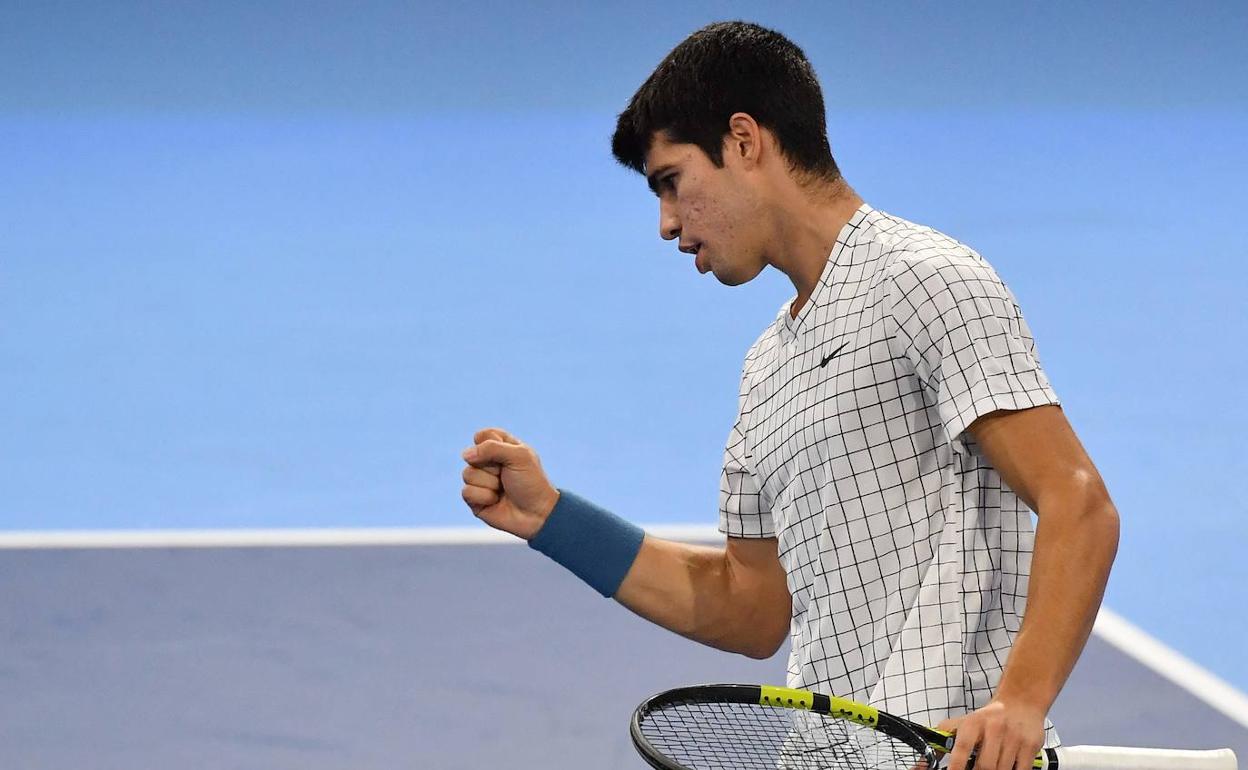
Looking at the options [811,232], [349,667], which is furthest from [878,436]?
[349,667]

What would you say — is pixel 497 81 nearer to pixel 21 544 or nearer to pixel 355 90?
pixel 355 90

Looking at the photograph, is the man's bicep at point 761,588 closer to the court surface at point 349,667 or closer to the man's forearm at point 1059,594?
the man's forearm at point 1059,594

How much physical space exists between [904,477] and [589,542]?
1.85 ft

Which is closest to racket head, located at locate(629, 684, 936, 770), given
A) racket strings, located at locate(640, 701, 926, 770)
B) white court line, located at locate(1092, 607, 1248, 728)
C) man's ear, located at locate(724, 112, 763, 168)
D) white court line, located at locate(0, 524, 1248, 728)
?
racket strings, located at locate(640, 701, 926, 770)

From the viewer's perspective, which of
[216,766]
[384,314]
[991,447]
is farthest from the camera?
[384,314]

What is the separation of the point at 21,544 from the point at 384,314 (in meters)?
3.32

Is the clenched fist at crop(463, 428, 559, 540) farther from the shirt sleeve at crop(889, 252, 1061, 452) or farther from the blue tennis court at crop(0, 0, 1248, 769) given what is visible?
the blue tennis court at crop(0, 0, 1248, 769)

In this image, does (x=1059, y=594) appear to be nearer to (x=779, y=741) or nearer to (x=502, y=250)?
(x=779, y=741)

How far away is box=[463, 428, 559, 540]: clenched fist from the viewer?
233 centimetres

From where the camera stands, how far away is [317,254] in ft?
31.9

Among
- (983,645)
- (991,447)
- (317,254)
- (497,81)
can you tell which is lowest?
(983,645)

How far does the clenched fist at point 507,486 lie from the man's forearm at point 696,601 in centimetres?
15

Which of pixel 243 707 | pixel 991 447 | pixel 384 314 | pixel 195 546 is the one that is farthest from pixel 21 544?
pixel 991 447

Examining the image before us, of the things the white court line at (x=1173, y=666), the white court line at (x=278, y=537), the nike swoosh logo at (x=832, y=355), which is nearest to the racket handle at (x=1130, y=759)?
the nike swoosh logo at (x=832, y=355)
